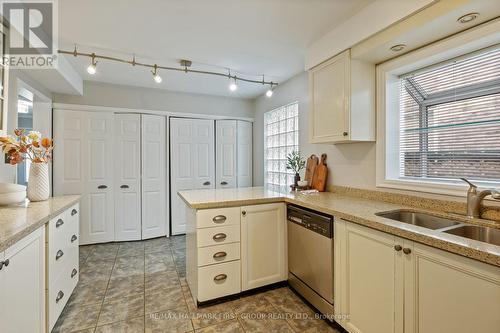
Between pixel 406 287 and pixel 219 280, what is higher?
pixel 406 287

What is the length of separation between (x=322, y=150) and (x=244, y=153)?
192 cm

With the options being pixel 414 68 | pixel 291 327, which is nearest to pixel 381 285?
pixel 291 327

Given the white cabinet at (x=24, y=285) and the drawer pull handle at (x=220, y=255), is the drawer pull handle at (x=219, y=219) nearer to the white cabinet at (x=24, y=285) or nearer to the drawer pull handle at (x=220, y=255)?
the drawer pull handle at (x=220, y=255)

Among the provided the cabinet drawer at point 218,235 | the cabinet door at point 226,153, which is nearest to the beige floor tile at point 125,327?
the cabinet drawer at point 218,235

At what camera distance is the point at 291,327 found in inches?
70.6

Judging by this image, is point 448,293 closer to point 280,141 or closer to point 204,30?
point 204,30

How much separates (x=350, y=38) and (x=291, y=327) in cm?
237

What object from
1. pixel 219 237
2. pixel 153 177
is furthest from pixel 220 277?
pixel 153 177

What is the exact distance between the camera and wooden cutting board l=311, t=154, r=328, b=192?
2746mm

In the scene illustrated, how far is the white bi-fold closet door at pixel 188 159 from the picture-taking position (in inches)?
157

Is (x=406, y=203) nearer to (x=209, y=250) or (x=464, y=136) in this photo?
(x=464, y=136)

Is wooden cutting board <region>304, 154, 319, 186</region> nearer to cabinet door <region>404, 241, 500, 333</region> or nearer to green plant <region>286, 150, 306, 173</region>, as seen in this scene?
green plant <region>286, 150, 306, 173</region>

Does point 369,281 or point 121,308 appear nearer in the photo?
point 369,281

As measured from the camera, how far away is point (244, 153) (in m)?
4.53
